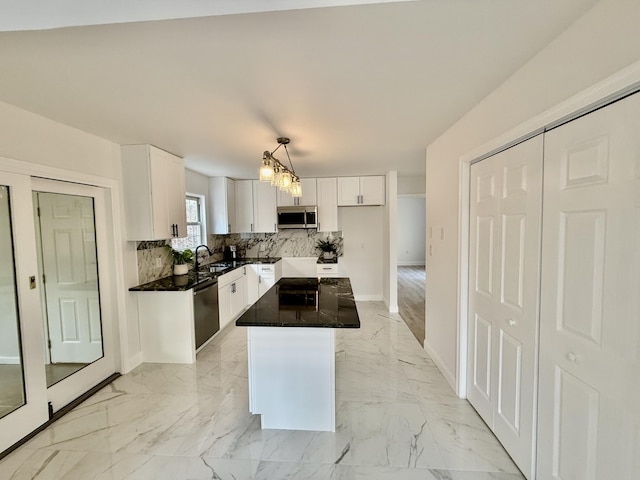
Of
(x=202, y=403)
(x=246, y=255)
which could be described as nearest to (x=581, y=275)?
(x=202, y=403)

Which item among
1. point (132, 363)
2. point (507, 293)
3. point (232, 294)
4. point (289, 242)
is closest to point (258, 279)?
point (232, 294)

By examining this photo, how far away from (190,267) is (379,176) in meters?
3.43

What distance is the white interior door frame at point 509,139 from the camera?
Result: 1.02 meters

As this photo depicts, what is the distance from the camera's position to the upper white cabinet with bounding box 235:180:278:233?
5066 millimetres

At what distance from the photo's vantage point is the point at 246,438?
1.95m

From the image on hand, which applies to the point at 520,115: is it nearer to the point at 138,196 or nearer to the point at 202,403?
the point at 202,403

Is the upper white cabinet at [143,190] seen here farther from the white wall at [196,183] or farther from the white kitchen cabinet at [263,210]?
the white kitchen cabinet at [263,210]

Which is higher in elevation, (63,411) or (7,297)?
(7,297)

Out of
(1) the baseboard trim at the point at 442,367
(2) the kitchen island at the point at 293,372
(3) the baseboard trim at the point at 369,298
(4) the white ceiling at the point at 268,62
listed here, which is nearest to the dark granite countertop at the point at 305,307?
(2) the kitchen island at the point at 293,372

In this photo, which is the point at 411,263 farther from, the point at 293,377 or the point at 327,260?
the point at 293,377

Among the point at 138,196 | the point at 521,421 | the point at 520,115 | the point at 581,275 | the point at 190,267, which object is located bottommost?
the point at 521,421

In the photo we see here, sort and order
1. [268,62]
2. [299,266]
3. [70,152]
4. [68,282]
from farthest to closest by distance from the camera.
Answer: [299,266] < [68,282] < [70,152] < [268,62]

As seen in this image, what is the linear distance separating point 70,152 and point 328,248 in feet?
12.4

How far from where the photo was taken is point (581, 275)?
1.22m
